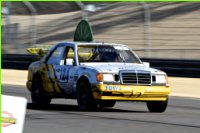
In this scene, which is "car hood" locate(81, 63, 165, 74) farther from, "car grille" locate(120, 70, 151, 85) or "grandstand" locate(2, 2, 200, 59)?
"grandstand" locate(2, 2, 200, 59)

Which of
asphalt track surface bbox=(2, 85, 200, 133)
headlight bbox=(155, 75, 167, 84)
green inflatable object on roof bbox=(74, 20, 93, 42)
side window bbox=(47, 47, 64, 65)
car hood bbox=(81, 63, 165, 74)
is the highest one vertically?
green inflatable object on roof bbox=(74, 20, 93, 42)

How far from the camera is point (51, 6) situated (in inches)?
2188

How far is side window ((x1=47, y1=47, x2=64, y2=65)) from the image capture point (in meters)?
15.2

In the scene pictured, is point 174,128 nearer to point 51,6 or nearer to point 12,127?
point 12,127

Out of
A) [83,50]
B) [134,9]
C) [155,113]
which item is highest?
[134,9]

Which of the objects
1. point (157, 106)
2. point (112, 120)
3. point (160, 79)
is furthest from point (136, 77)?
point (112, 120)

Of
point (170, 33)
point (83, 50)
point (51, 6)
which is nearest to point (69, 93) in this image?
point (83, 50)

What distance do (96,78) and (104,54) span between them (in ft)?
4.30

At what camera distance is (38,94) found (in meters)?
15.6

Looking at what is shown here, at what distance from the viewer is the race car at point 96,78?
13523 mm

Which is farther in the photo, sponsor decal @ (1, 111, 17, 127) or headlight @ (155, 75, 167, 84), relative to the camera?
headlight @ (155, 75, 167, 84)

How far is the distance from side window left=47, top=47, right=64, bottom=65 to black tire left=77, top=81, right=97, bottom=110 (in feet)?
4.23

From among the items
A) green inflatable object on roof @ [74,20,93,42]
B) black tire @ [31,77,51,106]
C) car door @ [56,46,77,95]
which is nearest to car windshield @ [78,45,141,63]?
car door @ [56,46,77,95]

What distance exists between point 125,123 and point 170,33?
19.4 m
